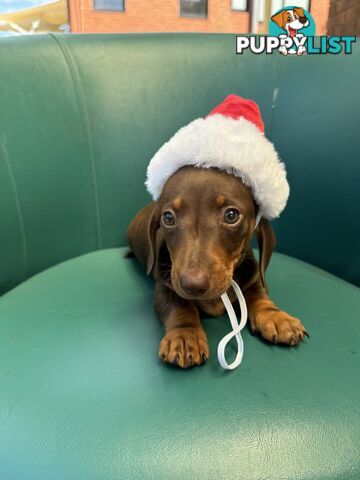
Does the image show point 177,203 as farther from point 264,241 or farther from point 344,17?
point 344,17

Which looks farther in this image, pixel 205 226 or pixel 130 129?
pixel 130 129

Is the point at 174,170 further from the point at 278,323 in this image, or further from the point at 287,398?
the point at 287,398

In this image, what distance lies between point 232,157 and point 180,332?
44 cm

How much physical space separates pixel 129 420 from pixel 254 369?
29cm

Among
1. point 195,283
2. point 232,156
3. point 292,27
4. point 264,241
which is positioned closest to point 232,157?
point 232,156

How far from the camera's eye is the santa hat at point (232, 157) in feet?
3.73

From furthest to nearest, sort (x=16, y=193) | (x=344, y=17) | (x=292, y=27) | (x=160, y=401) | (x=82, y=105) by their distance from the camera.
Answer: (x=344, y=17), (x=292, y=27), (x=82, y=105), (x=16, y=193), (x=160, y=401)

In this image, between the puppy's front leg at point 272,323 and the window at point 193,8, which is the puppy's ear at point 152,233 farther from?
the window at point 193,8

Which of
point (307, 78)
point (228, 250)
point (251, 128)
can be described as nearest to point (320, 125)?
point (307, 78)

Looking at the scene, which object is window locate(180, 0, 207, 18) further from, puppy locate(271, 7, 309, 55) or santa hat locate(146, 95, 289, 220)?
santa hat locate(146, 95, 289, 220)

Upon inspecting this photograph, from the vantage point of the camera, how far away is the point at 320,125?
1.62 m

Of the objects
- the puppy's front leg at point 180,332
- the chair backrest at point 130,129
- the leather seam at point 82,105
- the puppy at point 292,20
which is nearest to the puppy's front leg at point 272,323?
the puppy's front leg at point 180,332

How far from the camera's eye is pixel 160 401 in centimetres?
90

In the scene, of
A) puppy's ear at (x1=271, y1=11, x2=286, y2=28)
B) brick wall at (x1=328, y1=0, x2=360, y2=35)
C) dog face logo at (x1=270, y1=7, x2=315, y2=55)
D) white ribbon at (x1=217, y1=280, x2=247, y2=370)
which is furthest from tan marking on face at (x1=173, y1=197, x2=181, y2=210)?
brick wall at (x1=328, y1=0, x2=360, y2=35)
